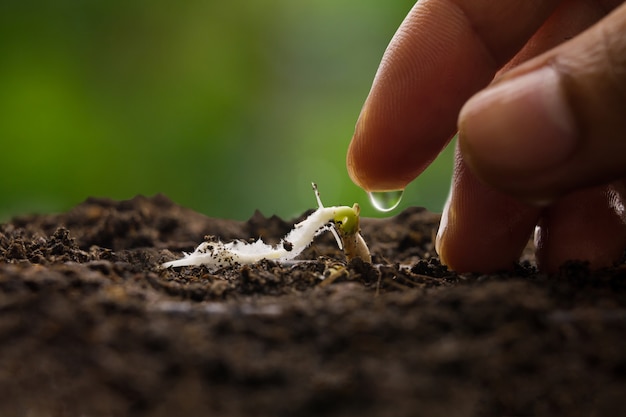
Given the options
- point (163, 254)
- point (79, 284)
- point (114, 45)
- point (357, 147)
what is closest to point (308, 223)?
point (357, 147)

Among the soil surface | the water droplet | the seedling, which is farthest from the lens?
the water droplet

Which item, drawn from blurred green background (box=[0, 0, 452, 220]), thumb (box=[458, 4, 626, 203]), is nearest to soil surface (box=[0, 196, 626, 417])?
thumb (box=[458, 4, 626, 203])

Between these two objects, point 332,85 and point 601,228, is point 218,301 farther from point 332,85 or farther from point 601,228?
point 332,85

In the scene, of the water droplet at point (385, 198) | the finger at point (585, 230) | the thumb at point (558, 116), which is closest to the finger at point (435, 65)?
the water droplet at point (385, 198)

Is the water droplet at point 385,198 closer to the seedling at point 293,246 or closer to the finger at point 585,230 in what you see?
the seedling at point 293,246

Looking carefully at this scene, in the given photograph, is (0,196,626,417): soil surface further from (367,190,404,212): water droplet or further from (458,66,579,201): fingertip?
(367,190,404,212): water droplet

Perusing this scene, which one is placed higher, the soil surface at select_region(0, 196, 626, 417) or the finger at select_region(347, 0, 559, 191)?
the finger at select_region(347, 0, 559, 191)

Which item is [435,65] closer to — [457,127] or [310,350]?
[457,127]
